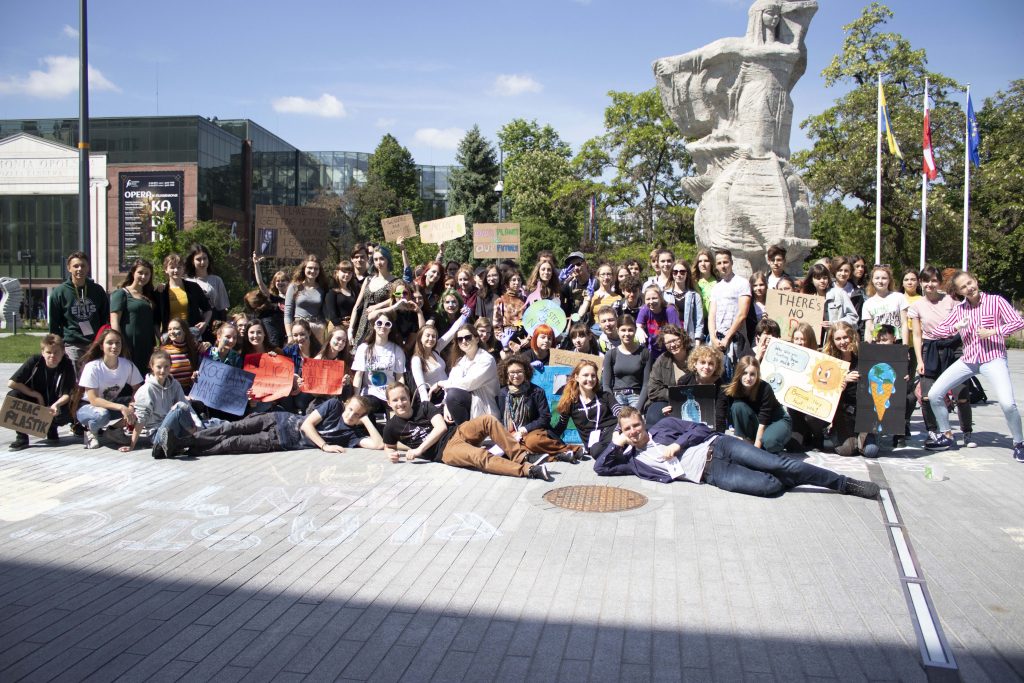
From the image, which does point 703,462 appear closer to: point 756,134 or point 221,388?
point 221,388

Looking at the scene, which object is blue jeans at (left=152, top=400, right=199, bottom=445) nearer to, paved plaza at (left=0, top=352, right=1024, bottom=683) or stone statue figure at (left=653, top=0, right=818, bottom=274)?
paved plaza at (left=0, top=352, right=1024, bottom=683)

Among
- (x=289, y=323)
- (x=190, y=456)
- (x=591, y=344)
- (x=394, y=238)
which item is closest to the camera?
(x=190, y=456)

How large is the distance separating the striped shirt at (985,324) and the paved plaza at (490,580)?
52.0 inches

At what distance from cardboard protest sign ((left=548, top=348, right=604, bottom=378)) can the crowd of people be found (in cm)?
6

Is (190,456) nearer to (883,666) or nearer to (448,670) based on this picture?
(448,670)

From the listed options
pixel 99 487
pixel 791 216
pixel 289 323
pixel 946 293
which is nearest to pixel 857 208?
pixel 791 216

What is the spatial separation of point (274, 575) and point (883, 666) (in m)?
3.23

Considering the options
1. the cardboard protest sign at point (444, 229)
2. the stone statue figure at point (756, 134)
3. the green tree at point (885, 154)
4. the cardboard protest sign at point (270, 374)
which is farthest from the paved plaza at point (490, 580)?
the green tree at point (885, 154)

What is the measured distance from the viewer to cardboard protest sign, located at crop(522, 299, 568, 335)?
361 inches

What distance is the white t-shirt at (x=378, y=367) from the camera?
8461 millimetres

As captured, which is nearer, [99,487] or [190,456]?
[99,487]

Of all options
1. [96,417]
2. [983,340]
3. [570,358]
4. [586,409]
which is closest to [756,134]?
[983,340]

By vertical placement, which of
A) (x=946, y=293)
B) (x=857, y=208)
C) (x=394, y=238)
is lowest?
(x=946, y=293)

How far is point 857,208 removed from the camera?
3669cm
